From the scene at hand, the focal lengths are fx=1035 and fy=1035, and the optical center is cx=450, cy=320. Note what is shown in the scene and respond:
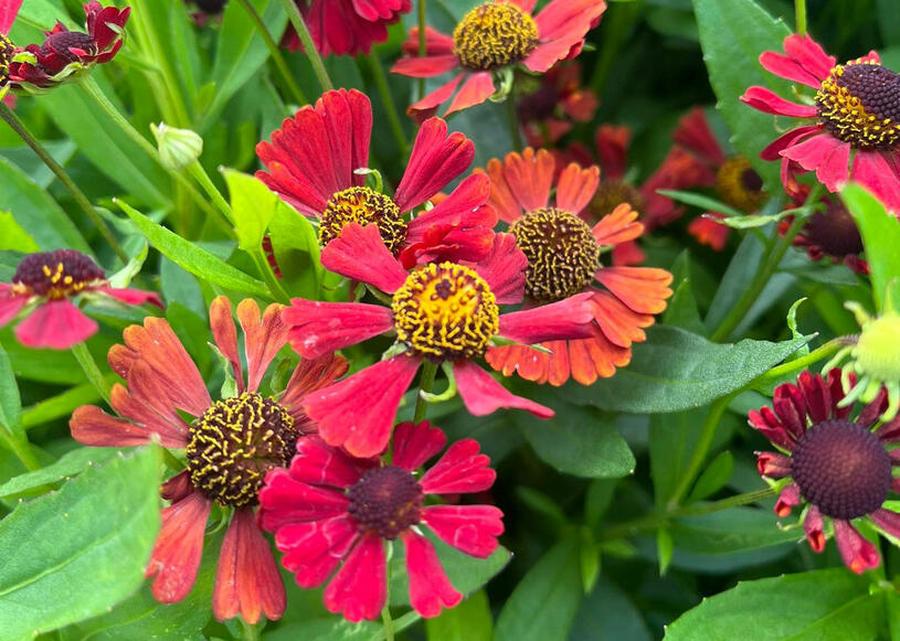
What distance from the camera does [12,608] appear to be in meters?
0.70

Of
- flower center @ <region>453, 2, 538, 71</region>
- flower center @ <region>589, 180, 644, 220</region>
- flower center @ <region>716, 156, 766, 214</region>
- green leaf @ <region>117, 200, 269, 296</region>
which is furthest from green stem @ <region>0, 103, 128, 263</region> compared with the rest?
flower center @ <region>716, 156, 766, 214</region>

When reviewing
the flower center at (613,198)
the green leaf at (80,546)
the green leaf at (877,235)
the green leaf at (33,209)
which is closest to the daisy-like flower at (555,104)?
the flower center at (613,198)

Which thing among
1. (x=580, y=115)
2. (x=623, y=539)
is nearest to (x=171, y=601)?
(x=623, y=539)

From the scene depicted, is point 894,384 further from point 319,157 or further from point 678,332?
point 319,157

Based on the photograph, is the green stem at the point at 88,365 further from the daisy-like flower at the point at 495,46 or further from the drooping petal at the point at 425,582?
the daisy-like flower at the point at 495,46

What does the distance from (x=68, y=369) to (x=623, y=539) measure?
1.88 feet

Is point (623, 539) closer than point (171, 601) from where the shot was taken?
No

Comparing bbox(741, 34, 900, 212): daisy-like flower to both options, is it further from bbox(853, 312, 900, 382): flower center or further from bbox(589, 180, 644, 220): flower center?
bbox(589, 180, 644, 220): flower center

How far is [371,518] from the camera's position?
0.65 m

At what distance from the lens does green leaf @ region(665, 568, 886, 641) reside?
80cm

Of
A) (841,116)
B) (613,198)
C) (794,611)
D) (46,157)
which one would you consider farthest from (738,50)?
(46,157)

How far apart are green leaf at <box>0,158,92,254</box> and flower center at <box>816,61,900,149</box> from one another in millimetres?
692

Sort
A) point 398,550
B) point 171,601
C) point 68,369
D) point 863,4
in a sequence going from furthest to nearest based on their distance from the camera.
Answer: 1. point 863,4
2. point 68,369
3. point 398,550
4. point 171,601

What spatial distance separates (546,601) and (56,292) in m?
0.53
